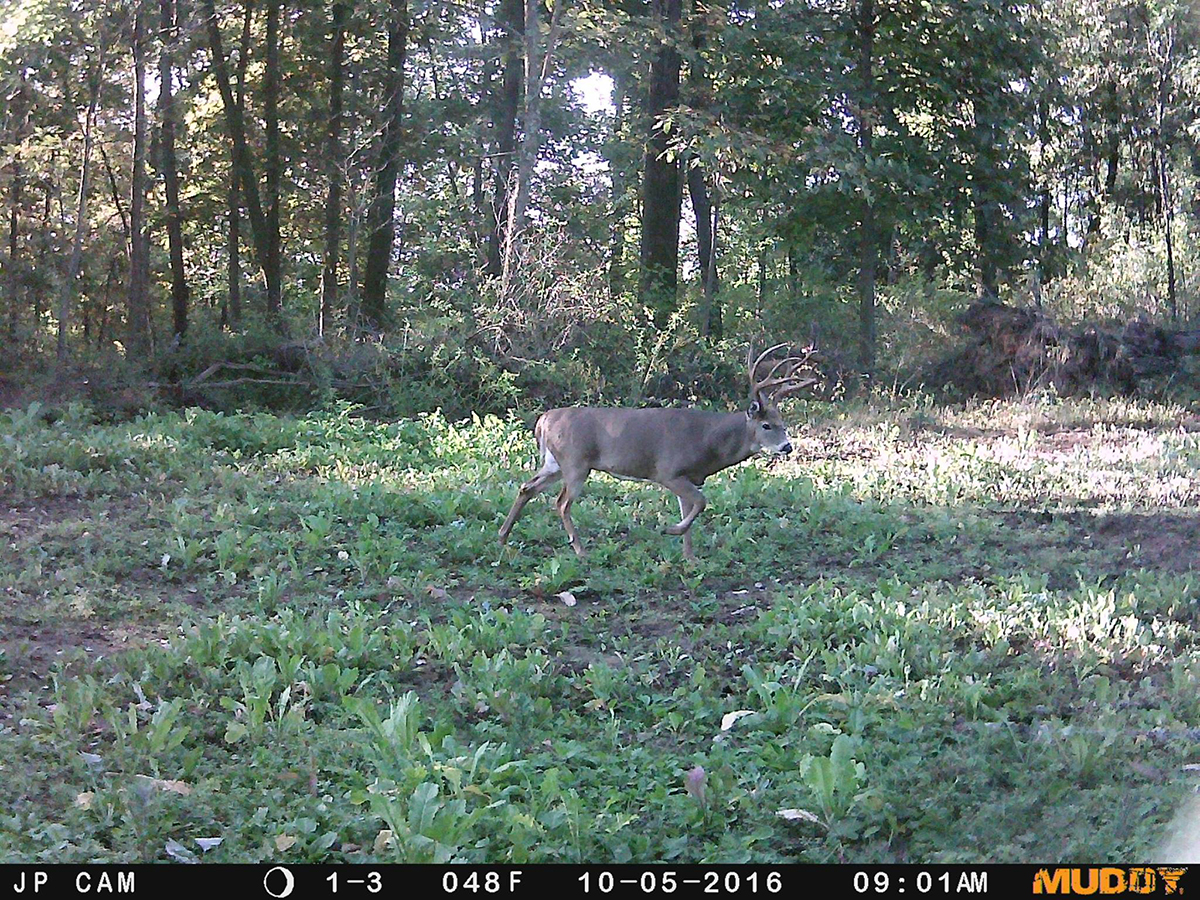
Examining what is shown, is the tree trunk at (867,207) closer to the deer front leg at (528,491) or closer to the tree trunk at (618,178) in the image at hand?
the tree trunk at (618,178)

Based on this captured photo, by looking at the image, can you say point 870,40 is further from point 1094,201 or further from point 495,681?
point 1094,201

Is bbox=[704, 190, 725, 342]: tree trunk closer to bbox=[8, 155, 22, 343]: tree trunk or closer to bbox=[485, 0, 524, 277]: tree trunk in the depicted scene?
bbox=[485, 0, 524, 277]: tree trunk

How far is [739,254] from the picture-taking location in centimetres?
3167

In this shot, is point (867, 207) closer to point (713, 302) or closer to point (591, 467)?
point (713, 302)

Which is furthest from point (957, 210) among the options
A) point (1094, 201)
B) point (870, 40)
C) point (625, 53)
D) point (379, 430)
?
point (1094, 201)

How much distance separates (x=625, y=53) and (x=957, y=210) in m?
5.46

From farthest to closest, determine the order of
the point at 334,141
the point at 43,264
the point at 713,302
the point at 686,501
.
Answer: the point at 334,141 < the point at 43,264 < the point at 713,302 < the point at 686,501

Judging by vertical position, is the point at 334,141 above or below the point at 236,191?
above

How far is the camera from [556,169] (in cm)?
2770

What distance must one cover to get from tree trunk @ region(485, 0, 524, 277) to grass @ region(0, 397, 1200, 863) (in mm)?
7305

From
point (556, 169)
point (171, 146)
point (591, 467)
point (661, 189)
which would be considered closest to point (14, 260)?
point (171, 146)
